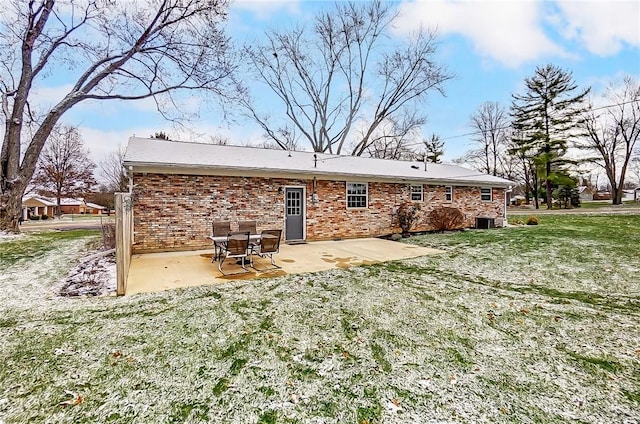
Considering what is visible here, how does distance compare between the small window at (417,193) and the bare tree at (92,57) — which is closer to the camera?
the bare tree at (92,57)

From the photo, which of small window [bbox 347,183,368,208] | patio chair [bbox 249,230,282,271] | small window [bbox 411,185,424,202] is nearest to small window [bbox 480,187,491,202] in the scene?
small window [bbox 411,185,424,202]

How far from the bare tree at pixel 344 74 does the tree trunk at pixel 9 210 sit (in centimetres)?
1329

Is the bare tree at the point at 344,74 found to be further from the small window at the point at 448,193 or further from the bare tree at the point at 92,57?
the small window at the point at 448,193

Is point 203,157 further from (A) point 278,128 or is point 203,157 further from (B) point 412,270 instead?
(A) point 278,128

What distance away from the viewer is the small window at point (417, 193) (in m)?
13.2

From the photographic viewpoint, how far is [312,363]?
3195 mm

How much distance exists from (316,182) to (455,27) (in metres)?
9.23

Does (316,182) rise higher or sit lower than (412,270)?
higher

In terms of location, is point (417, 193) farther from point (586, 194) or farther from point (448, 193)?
point (586, 194)

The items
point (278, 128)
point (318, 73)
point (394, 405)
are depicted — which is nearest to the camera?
point (394, 405)

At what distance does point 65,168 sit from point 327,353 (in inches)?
1370

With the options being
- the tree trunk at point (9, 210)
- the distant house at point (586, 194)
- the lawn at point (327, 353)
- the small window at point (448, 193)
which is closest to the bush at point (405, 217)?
the small window at point (448, 193)

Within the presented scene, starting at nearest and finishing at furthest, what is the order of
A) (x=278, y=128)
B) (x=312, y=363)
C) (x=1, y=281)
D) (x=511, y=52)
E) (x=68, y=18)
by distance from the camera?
(x=312, y=363)
(x=1, y=281)
(x=68, y=18)
(x=511, y=52)
(x=278, y=128)

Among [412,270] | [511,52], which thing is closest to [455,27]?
[511,52]
